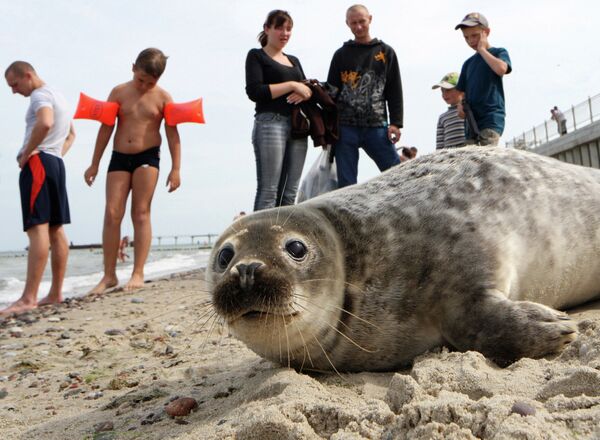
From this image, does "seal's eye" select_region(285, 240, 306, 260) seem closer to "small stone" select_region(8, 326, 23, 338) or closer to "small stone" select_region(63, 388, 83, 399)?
"small stone" select_region(63, 388, 83, 399)

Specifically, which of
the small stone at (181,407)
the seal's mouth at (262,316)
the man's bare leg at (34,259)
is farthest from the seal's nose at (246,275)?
the man's bare leg at (34,259)

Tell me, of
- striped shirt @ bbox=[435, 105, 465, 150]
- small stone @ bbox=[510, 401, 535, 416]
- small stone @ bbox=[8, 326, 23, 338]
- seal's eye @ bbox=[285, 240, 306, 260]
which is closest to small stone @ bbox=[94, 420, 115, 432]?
seal's eye @ bbox=[285, 240, 306, 260]

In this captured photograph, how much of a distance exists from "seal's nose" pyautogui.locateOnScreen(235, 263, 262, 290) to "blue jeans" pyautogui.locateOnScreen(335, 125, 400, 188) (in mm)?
3345

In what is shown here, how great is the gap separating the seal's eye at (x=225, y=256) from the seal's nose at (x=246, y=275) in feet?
0.89

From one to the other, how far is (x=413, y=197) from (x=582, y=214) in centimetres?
95

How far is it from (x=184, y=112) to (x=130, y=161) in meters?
0.81

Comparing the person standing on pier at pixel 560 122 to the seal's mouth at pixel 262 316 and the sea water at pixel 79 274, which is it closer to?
the sea water at pixel 79 274

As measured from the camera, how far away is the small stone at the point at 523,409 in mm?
1315

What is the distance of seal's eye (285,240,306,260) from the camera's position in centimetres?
226

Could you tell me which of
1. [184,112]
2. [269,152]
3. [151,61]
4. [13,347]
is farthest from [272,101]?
[13,347]

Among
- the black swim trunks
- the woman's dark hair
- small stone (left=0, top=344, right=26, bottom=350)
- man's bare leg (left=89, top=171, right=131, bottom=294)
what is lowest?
small stone (left=0, top=344, right=26, bottom=350)

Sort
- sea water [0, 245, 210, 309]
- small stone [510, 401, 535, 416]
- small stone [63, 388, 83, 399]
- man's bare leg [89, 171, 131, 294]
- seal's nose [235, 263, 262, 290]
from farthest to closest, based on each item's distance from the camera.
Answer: sea water [0, 245, 210, 309] → man's bare leg [89, 171, 131, 294] → small stone [63, 388, 83, 399] → seal's nose [235, 263, 262, 290] → small stone [510, 401, 535, 416]

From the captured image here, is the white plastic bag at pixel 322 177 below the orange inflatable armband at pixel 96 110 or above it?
below

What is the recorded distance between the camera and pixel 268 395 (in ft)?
6.56
